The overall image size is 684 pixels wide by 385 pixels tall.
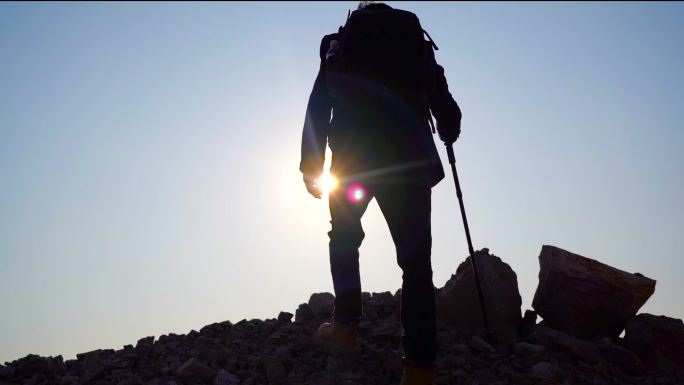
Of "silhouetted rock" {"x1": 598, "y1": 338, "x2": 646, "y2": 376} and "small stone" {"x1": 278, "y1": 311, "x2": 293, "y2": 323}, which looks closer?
"silhouetted rock" {"x1": 598, "y1": 338, "x2": 646, "y2": 376}

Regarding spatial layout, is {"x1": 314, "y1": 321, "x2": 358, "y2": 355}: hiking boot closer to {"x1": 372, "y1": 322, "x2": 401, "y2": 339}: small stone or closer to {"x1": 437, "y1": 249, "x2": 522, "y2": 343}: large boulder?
{"x1": 372, "y1": 322, "x2": 401, "y2": 339}: small stone

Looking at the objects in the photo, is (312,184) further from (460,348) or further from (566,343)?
(566,343)

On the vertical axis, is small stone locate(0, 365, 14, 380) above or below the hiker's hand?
below

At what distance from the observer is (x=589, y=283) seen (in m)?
7.16

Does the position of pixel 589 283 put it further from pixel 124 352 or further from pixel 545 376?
pixel 124 352

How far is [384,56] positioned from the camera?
5.48 metres

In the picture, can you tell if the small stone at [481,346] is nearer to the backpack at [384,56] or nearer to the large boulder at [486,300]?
the large boulder at [486,300]

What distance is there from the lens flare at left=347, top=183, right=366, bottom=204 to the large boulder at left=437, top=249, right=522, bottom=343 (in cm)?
209

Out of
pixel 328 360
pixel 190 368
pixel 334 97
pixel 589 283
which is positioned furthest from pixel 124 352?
pixel 589 283

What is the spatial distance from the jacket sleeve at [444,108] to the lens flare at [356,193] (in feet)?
3.88

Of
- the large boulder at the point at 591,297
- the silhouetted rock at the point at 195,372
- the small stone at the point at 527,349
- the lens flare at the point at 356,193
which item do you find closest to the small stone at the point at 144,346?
the silhouetted rock at the point at 195,372

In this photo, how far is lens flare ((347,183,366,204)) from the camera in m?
5.61

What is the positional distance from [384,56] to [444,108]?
3.55 ft

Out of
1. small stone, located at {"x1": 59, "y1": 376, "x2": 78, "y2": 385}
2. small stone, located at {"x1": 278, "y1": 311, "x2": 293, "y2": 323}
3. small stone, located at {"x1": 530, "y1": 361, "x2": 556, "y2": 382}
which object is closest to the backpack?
small stone, located at {"x1": 530, "y1": 361, "x2": 556, "y2": 382}
